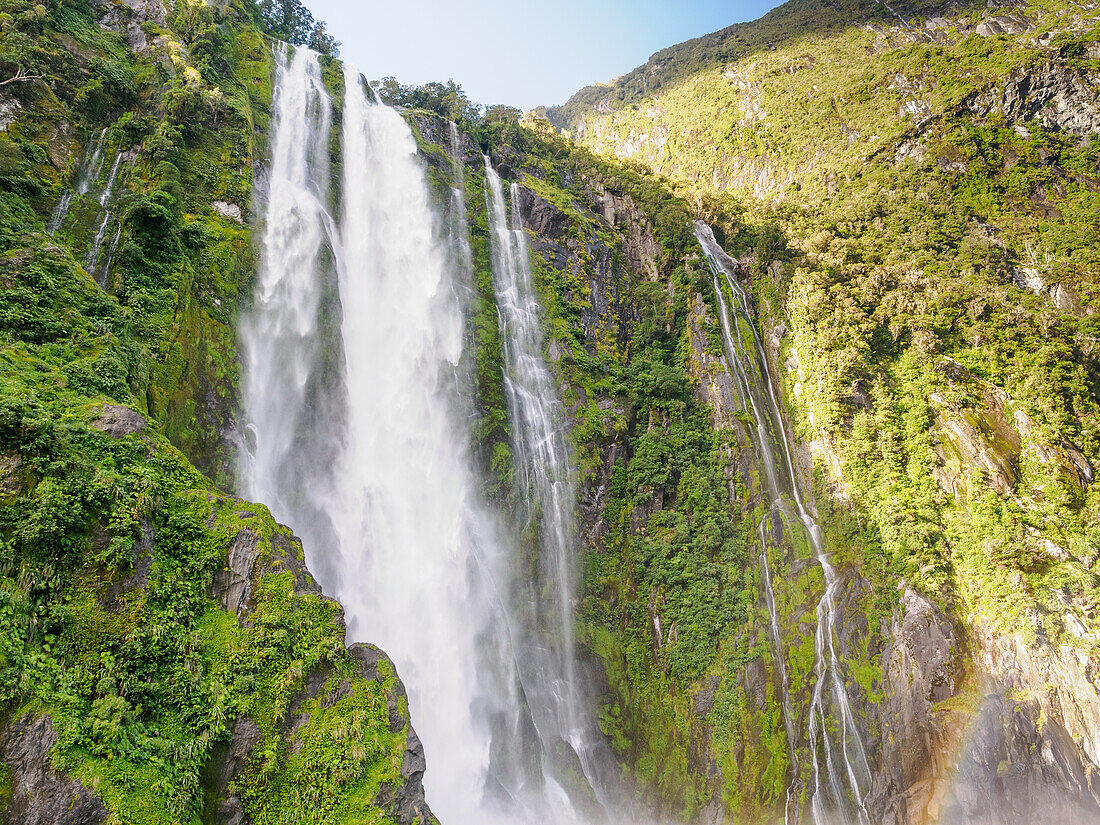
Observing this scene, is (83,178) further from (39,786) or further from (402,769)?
(402,769)

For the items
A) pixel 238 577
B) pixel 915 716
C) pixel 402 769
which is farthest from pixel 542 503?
pixel 915 716

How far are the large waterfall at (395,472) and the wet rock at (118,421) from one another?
14.7 feet

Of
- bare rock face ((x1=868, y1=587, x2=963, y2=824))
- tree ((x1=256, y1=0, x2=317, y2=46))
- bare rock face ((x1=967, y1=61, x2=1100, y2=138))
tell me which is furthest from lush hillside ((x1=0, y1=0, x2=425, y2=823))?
bare rock face ((x1=967, y1=61, x2=1100, y2=138))

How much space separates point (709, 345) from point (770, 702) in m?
12.9

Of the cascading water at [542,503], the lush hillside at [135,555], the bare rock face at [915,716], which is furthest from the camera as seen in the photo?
the cascading water at [542,503]

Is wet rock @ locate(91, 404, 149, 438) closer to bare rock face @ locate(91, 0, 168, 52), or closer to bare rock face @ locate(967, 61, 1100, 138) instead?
bare rock face @ locate(91, 0, 168, 52)

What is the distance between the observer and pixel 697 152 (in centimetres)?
3441

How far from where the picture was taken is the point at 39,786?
4414 mm

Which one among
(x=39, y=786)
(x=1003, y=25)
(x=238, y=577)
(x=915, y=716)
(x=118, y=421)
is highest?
(x=1003, y=25)

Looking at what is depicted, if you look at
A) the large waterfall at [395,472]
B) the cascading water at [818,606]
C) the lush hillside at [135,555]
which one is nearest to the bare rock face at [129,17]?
the large waterfall at [395,472]

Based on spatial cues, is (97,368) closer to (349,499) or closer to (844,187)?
(349,499)

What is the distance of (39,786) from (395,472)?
37.1ft

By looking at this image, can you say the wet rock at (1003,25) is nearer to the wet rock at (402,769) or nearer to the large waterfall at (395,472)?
the large waterfall at (395,472)

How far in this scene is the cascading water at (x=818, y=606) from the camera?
13.2 metres
